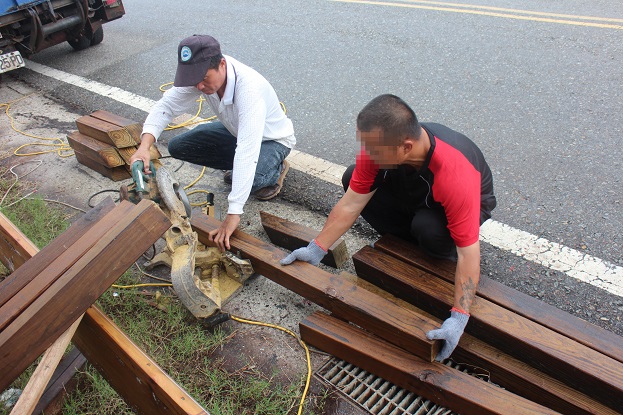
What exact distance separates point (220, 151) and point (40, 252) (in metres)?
1.58

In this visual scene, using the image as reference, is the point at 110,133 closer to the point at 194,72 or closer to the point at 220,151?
the point at 220,151

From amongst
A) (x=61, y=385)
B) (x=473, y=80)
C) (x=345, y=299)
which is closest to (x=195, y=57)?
(x=345, y=299)

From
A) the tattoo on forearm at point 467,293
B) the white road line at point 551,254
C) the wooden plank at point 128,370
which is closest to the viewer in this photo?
the wooden plank at point 128,370

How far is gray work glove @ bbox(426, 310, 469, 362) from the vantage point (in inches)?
83.9

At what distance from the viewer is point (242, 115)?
306cm

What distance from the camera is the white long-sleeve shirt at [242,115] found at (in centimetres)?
297

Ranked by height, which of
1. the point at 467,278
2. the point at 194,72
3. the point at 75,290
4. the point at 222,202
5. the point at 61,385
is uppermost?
the point at 194,72

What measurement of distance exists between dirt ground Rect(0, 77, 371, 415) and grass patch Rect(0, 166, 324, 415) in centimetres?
8

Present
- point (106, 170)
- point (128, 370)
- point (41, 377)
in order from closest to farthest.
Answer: point (41, 377) < point (128, 370) < point (106, 170)

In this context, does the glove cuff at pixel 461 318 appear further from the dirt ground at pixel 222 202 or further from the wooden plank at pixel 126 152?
the wooden plank at pixel 126 152

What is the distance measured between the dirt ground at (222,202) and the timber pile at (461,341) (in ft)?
0.61

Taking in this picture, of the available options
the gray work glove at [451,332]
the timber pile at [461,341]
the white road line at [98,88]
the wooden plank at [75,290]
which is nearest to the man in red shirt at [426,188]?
the gray work glove at [451,332]

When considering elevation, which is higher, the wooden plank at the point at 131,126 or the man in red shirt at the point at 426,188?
the man in red shirt at the point at 426,188

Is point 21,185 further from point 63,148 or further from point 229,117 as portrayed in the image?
point 229,117
